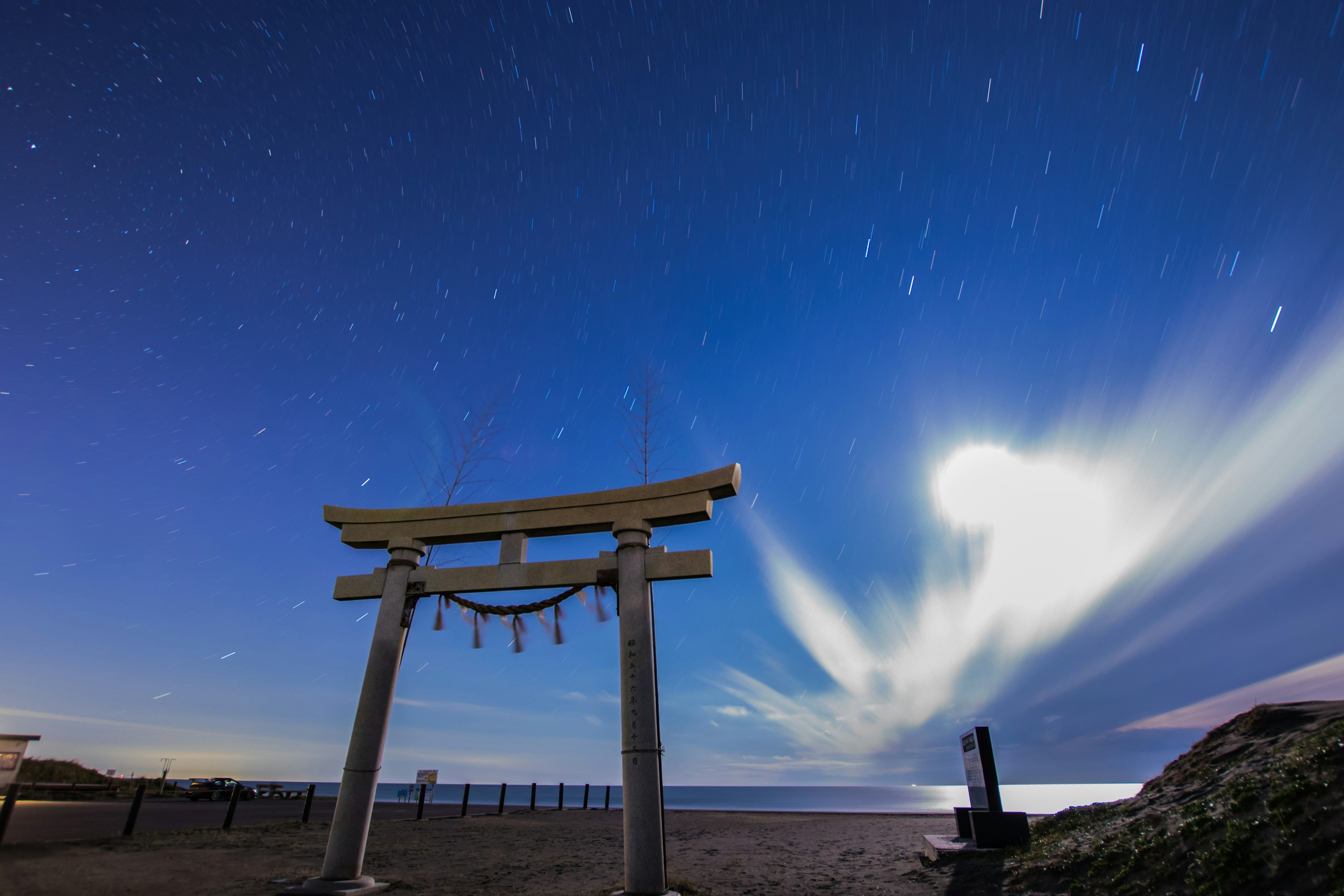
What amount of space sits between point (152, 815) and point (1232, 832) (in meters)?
26.0

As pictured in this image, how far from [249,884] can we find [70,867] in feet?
10.5

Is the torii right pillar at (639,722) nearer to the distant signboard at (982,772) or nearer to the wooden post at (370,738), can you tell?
the wooden post at (370,738)

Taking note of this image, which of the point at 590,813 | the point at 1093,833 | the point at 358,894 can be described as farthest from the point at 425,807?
the point at 1093,833

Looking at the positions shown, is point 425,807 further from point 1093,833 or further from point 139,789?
point 1093,833

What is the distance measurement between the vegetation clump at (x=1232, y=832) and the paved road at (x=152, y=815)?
11.2 metres

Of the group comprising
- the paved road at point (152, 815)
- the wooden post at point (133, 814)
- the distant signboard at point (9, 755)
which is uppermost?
the distant signboard at point (9, 755)

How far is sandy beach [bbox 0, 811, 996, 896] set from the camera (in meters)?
7.89

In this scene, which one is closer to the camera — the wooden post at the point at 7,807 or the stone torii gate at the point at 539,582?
the stone torii gate at the point at 539,582

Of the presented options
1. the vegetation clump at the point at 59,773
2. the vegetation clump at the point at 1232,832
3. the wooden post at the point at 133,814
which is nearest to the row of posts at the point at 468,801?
the wooden post at the point at 133,814

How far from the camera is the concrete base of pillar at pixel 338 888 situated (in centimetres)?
727

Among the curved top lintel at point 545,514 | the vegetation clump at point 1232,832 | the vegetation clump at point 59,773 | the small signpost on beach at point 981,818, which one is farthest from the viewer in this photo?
the vegetation clump at point 59,773

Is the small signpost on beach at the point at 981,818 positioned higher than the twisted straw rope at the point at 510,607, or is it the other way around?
the twisted straw rope at the point at 510,607

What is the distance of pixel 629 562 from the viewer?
26.3 feet

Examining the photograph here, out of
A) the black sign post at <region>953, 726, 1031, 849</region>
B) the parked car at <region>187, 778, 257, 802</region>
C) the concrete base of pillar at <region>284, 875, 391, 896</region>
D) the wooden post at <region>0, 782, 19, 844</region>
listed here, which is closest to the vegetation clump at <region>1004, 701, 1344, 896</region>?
the black sign post at <region>953, 726, 1031, 849</region>
